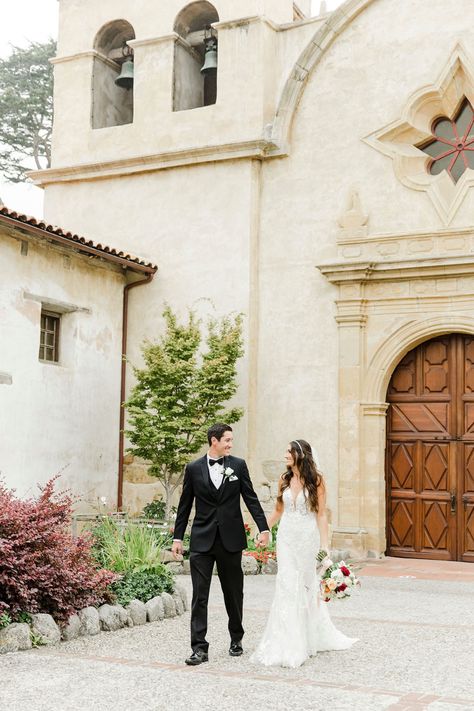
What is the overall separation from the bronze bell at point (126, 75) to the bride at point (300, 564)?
1129 centimetres

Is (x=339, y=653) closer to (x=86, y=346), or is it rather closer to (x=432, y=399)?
(x=432, y=399)

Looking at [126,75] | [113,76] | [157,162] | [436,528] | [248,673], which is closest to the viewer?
[248,673]

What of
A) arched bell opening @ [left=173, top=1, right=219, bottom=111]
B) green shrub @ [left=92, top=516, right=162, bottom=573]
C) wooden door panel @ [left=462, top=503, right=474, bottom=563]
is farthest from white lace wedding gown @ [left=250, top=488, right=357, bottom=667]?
arched bell opening @ [left=173, top=1, right=219, bottom=111]

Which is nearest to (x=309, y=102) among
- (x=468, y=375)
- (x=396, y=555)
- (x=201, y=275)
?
(x=201, y=275)

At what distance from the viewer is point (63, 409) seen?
14.3 m

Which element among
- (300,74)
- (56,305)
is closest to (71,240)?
(56,305)

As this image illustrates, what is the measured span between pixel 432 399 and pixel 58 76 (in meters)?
9.17

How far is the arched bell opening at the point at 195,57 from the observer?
1636 centimetres

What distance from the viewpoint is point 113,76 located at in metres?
17.7

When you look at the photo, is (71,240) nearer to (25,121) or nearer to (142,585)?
(142,585)

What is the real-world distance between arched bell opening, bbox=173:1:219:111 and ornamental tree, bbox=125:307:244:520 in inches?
183

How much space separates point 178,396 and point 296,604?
276 inches

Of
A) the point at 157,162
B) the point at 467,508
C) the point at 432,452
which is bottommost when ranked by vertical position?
the point at 467,508

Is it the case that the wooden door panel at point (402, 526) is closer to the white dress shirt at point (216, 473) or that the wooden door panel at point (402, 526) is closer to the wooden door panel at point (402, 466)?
the wooden door panel at point (402, 466)
